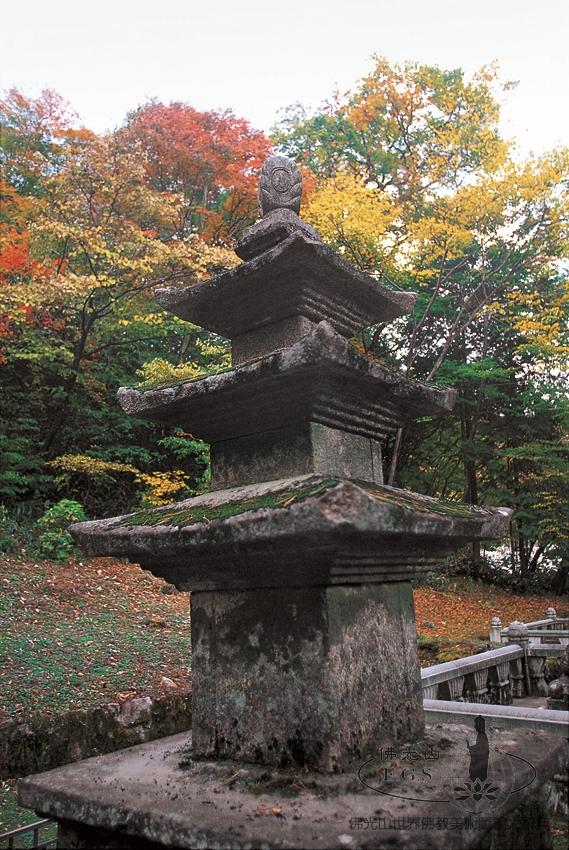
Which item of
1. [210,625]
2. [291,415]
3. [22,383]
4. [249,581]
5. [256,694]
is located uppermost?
[22,383]

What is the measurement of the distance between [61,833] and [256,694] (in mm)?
1455

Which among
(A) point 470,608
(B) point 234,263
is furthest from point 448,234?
→ (A) point 470,608

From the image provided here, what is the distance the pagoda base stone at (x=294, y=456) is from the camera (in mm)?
4469

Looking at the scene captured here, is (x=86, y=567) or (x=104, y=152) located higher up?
(x=104, y=152)

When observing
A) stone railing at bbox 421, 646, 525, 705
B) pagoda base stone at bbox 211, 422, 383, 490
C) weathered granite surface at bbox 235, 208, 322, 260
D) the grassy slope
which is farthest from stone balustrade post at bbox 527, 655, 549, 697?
weathered granite surface at bbox 235, 208, 322, 260

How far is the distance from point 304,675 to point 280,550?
870 mm

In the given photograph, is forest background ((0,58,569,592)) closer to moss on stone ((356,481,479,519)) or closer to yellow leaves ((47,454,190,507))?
yellow leaves ((47,454,190,507))

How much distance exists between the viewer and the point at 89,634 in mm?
11289

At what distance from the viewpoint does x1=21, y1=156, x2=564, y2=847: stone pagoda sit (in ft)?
11.7

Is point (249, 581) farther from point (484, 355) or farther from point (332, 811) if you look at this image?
point (484, 355)

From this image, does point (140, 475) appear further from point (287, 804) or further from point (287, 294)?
point (287, 804)

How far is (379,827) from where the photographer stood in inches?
122

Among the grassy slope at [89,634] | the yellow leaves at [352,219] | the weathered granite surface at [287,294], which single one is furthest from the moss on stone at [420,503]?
the yellow leaves at [352,219]

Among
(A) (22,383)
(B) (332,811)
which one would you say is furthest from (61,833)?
(A) (22,383)
